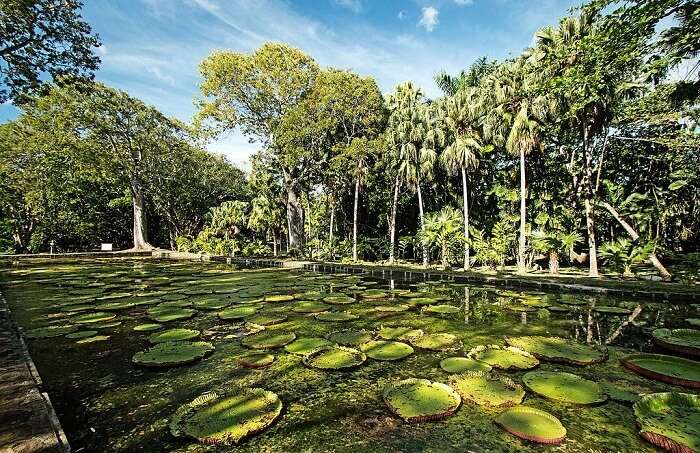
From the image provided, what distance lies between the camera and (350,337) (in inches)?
196

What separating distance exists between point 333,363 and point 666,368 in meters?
3.73

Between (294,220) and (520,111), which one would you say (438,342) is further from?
(294,220)

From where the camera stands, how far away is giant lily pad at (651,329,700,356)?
4426 mm

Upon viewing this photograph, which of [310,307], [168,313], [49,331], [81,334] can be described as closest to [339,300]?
[310,307]

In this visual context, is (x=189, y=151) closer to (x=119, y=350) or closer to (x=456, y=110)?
(x=456, y=110)

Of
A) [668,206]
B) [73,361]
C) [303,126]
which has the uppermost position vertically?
[303,126]

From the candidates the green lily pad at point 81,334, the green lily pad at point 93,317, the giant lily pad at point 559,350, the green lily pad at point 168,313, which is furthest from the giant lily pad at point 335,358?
the green lily pad at point 93,317

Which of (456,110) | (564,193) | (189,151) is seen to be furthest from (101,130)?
(564,193)

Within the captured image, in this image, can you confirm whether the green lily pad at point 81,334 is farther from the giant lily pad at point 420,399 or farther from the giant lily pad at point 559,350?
the giant lily pad at point 559,350

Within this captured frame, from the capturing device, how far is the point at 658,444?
243cm

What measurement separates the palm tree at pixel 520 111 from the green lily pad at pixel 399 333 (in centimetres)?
1149

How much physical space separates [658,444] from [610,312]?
16.9 feet

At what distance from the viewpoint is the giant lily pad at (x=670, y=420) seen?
2.38m

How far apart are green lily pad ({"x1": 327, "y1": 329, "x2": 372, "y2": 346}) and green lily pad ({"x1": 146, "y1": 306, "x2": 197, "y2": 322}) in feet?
10.1
